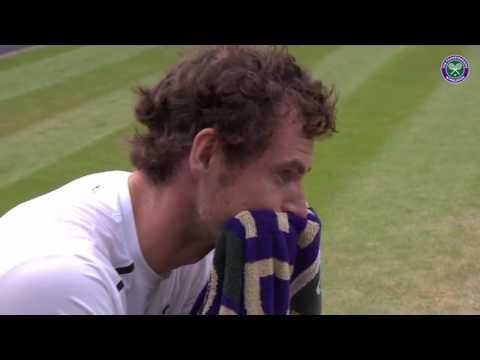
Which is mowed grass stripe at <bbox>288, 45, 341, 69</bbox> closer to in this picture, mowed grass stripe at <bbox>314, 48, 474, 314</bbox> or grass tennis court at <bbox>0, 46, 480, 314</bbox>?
grass tennis court at <bbox>0, 46, 480, 314</bbox>

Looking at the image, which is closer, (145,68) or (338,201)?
(338,201)

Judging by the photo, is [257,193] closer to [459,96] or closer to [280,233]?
[280,233]

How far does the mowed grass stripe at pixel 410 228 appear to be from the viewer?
3.91 meters

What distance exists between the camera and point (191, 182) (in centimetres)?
195

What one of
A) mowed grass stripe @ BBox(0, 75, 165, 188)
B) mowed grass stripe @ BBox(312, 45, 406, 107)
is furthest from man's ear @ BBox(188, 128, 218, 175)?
mowed grass stripe @ BBox(312, 45, 406, 107)

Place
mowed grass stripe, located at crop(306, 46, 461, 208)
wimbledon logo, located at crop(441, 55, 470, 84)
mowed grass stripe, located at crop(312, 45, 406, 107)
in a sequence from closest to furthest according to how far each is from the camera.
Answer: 1. mowed grass stripe, located at crop(306, 46, 461, 208)
2. mowed grass stripe, located at crop(312, 45, 406, 107)
3. wimbledon logo, located at crop(441, 55, 470, 84)

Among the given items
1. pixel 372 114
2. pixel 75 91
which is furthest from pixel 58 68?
pixel 372 114

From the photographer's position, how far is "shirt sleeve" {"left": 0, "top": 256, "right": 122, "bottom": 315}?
1.51 metres

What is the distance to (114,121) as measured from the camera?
273 inches

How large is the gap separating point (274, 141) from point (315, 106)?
0.53 feet

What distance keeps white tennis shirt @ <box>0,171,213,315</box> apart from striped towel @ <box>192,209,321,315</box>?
0.24 meters

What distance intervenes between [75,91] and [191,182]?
645cm

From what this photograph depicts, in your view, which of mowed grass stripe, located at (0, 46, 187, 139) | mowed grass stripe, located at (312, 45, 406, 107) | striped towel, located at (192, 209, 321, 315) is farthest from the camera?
mowed grass stripe, located at (312, 45, 406, 107)
